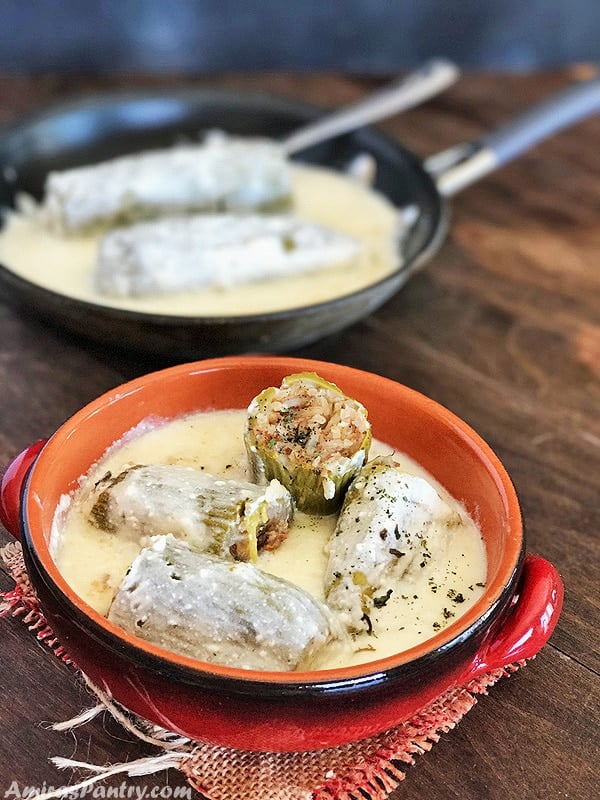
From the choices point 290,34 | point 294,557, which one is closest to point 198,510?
point 294,557

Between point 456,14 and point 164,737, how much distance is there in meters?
2.15

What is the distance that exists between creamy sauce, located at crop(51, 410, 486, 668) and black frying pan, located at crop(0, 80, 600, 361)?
23 cm

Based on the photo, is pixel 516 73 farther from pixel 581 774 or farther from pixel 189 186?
pixel 581 774

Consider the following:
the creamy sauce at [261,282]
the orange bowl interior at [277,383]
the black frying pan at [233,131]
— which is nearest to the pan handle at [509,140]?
the black frying pan at [233,131]

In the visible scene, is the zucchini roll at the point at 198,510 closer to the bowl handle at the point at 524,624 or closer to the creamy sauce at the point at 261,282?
the bowl handle at the point at 524,624

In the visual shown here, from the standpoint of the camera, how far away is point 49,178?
148 cm

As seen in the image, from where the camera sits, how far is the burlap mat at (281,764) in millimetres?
741

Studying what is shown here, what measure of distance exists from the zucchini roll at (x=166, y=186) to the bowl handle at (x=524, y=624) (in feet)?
3.08

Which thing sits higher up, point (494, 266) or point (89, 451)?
point (89, 451)

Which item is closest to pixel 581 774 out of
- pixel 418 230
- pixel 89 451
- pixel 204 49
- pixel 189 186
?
pixel 89 451

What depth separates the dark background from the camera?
225 cm

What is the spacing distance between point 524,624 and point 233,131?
125 cm

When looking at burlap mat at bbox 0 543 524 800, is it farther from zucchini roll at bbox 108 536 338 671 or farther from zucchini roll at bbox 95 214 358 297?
zucchini roll at bbox 95 214 358 297

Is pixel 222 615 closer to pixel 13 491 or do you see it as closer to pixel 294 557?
pixel 294 557
